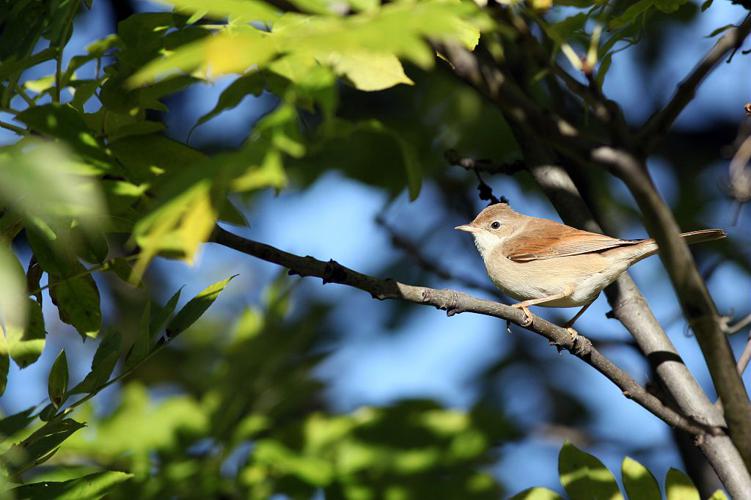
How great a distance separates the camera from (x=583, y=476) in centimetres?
274

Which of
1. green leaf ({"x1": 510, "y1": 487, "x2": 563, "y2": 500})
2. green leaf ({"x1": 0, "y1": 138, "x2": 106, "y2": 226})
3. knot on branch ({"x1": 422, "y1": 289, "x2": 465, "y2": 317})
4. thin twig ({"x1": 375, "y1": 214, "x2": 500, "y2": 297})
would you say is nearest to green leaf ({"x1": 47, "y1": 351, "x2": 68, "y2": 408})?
green leaf ({"x1": 0, "y1": 138, "x2": 106, "y2": 226})

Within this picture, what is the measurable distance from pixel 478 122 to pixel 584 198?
5.32 ft

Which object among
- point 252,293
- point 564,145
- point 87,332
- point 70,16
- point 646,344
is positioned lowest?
point 252,293

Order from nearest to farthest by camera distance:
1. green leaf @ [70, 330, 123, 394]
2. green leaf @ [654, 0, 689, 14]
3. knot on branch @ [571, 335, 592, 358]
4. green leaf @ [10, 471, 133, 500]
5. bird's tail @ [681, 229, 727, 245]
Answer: green leaf @ [10, 471, 133, 500], green leaf @ [70, 330, 123, 394], green leaf @ [654, 0, 689, 14], knot on branch @ [571, 335, 592, 358], bird's tail @ [681, 229, 727, 245]

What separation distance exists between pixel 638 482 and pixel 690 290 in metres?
0.87

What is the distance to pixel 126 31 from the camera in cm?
251

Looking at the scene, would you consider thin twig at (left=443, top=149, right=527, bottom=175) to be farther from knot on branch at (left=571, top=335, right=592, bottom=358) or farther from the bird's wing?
the bird's wing

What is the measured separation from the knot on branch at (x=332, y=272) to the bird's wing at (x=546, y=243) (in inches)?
87.4

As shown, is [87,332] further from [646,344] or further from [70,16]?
[646,344]

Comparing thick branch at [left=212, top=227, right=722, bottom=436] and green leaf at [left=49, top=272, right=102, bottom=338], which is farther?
green leaf at [left=49, top=272, right=102, bottom=338]

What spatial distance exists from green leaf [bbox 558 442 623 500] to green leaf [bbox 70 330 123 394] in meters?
1.37

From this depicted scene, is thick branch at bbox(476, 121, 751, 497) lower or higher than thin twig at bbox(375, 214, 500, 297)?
higher

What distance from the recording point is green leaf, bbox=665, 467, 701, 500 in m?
2.73

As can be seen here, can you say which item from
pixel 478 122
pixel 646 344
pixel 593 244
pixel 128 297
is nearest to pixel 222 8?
pixel 646 344
